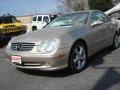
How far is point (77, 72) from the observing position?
5969 millimetres

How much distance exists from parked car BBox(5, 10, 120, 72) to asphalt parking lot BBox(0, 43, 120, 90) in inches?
10.7

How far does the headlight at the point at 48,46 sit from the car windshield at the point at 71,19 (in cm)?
145

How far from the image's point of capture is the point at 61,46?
5.45 meters

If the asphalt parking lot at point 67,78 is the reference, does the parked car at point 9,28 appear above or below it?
below

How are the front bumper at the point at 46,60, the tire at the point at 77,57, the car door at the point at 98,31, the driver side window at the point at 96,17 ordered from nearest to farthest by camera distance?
the front bumper at the point at 46,60 < the tire at the point at 77,57 < the car door at the point at 98,31 < the driver side window at the point at 96,17

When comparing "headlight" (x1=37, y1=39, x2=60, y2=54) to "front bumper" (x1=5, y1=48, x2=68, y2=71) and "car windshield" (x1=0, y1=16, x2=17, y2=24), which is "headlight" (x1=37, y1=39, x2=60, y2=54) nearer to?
"front bumper" (x1=5, y1=48, x2=68, y2=71)

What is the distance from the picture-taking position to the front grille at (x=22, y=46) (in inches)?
220

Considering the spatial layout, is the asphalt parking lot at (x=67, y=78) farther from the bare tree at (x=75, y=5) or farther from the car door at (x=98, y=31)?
the bare tree at (x=75, y=5)

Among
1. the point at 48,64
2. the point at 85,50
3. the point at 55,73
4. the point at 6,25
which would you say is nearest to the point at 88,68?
the point at 85,50

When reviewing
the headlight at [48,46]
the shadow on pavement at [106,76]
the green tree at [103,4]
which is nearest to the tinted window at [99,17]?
the shadow on pavement at [106,76]

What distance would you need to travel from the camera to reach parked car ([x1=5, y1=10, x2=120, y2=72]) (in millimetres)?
5426

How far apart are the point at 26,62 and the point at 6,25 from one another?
7.46m

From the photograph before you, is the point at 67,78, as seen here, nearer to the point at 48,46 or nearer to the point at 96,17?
the point at 48,46

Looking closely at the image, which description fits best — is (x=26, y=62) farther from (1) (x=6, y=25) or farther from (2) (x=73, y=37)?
(1) (x=6, y=25)
